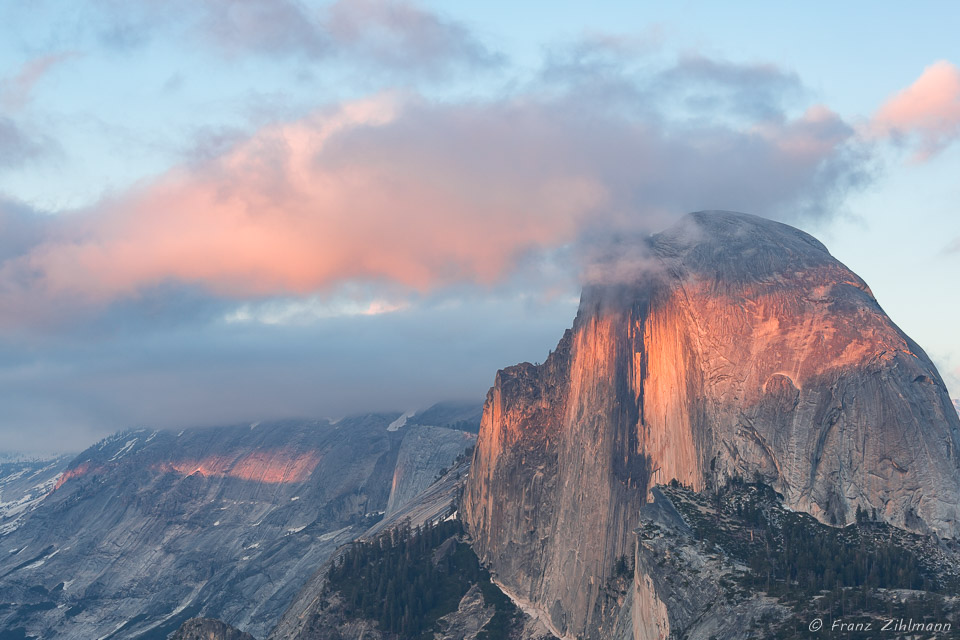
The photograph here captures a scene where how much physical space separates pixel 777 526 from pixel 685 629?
101ft

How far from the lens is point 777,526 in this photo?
199m

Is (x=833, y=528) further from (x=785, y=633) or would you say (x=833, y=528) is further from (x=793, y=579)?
(x=785, y=633)

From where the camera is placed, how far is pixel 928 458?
650 ft

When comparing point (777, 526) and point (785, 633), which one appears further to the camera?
point (777, 526)

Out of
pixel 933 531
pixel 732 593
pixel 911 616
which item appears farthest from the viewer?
pixel 933 531

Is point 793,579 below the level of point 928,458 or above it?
below

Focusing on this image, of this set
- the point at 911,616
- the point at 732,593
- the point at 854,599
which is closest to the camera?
the point at 911,616

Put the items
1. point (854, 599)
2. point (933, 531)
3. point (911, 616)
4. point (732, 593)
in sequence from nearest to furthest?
1. point (911, 616)
2. point (854, 599)
3. point (732, 593)
4. point (933, 531)

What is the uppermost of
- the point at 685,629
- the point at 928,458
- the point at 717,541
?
the point at 928,458

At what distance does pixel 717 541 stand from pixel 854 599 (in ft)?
113

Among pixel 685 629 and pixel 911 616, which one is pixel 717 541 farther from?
pixel 911 616

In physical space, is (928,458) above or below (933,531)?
above

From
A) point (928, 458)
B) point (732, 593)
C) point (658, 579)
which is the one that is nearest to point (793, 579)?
point (732, 593)

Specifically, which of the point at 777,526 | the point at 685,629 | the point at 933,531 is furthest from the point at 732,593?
the point at 933,531
